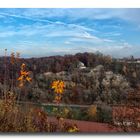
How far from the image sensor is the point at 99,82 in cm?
835

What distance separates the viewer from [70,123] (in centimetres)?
830

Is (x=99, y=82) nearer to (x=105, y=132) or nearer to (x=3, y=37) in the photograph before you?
(x=105, y=132)

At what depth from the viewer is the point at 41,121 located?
27.2 feet

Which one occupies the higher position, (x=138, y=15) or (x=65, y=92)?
(x=138, y=15)

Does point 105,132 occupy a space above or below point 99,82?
below

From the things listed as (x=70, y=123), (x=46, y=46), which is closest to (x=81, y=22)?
(x=46, y=46)

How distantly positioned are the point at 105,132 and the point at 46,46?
1.05m

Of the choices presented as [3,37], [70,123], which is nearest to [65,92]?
[70,123]

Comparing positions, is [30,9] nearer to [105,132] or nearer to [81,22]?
[81,22]

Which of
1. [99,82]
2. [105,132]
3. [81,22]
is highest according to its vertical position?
[81,22]

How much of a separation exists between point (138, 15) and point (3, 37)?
1375 mm
